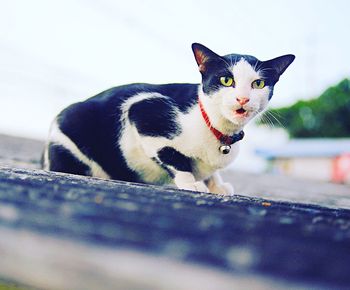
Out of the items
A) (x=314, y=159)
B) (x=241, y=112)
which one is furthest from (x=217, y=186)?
(x=314, y=159)

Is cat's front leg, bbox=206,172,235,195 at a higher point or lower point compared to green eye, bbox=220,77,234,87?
lower

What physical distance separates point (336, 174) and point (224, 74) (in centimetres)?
1173

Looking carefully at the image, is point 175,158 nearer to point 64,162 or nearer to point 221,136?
point 221,136

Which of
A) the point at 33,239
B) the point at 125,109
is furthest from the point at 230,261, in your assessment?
the point at 125,109

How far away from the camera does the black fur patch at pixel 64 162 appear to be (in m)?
1.64

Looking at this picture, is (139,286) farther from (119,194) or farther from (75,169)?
(75,169)

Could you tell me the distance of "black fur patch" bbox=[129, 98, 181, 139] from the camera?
5.26 ft

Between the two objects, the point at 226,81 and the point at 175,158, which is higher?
the point at 226,81

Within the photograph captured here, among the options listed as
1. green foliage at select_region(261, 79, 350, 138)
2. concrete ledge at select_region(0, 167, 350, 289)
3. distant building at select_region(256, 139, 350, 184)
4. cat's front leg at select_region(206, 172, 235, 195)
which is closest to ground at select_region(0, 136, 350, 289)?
concrete ledge at select_region(0, 167, 350, 289)

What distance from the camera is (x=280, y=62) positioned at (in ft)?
5.30

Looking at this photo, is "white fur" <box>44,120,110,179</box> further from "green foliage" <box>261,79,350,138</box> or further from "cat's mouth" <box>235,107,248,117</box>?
"green foliage" <box>261,79,350,138</box>

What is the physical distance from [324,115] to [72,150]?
1596 cm

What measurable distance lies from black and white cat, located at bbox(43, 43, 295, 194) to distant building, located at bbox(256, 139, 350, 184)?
34.0 feet

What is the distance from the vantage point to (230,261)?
44cm
